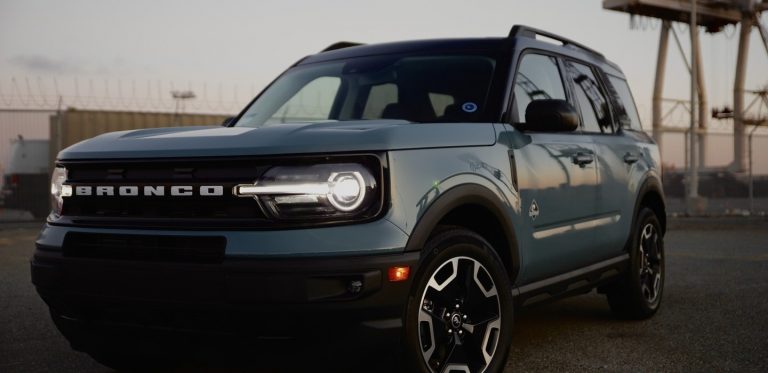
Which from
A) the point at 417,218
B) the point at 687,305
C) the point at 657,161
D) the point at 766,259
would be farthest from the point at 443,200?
the point at 766,259

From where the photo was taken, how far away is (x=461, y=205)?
3.84 m

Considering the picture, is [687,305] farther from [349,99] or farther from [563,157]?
[349,99]

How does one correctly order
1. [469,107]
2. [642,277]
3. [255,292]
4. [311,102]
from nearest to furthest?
[255,292] → [469,107] → [311,102] → [642,277]

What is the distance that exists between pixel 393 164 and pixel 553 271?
172 centimetres

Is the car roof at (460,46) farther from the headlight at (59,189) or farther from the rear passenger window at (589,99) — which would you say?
the headlight at (59,189)

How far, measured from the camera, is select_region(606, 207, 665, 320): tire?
5.94 metres

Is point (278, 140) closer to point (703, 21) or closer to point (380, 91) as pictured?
point (380, 91)

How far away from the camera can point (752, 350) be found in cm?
505

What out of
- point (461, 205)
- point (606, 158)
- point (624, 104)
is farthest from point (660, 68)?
point (461, 205)

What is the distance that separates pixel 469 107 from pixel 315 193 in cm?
149

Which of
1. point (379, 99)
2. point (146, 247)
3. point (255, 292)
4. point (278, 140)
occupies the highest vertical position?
point (379, 99)

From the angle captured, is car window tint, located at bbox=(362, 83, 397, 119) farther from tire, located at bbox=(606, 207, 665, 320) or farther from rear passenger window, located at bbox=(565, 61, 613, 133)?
tire, located at bbox=(606, 207, 665, 320)

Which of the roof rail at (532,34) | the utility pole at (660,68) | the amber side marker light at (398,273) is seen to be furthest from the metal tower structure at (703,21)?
the amber side marker light at (398,273)

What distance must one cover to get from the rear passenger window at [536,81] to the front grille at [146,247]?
2021mm
